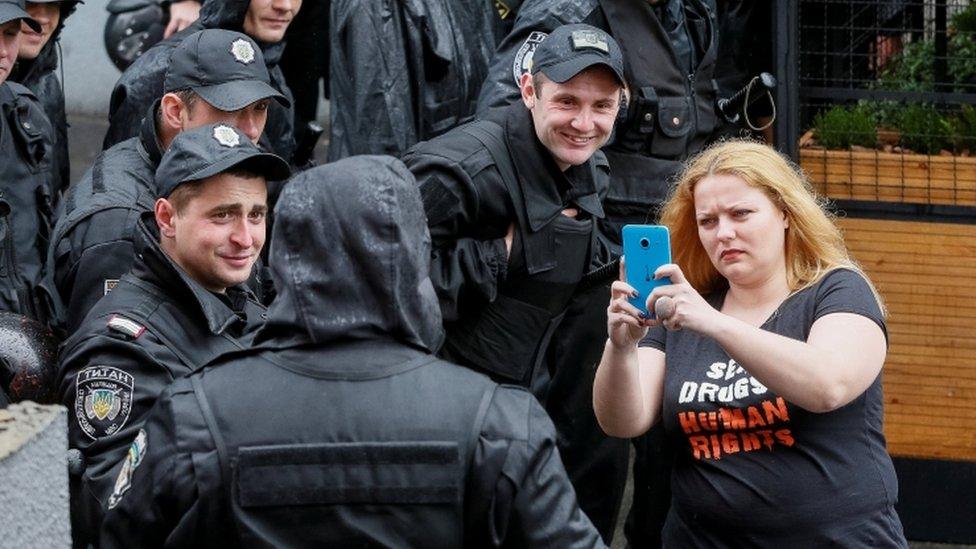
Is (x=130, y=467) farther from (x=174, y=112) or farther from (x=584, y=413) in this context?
(x=584, y=413)

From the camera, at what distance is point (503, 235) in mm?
5473

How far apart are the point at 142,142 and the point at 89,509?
1.73 meters

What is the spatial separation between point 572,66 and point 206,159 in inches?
52.7

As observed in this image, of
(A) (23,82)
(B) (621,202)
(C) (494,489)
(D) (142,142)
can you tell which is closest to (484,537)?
(C) (494,489)

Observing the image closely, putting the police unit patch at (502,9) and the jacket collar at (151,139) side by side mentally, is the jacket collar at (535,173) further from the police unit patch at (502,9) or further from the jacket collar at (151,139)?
the police unit patch at (502,9)

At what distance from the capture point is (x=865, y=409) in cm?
441

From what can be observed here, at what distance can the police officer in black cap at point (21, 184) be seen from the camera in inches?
229

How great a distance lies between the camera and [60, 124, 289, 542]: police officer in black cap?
13.4ft

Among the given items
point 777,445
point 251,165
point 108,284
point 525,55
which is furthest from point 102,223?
point 777,445

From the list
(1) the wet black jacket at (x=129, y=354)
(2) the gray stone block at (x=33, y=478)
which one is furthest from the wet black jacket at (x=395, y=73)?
(2) the gray stone block at (x=33, y=478)

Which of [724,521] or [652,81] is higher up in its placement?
[652,81]

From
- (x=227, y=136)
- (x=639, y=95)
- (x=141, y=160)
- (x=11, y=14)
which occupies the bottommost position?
(x=639, y=95)

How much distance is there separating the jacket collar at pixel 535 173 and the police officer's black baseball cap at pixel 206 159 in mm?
1004

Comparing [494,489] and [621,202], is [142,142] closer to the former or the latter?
[621,202]
